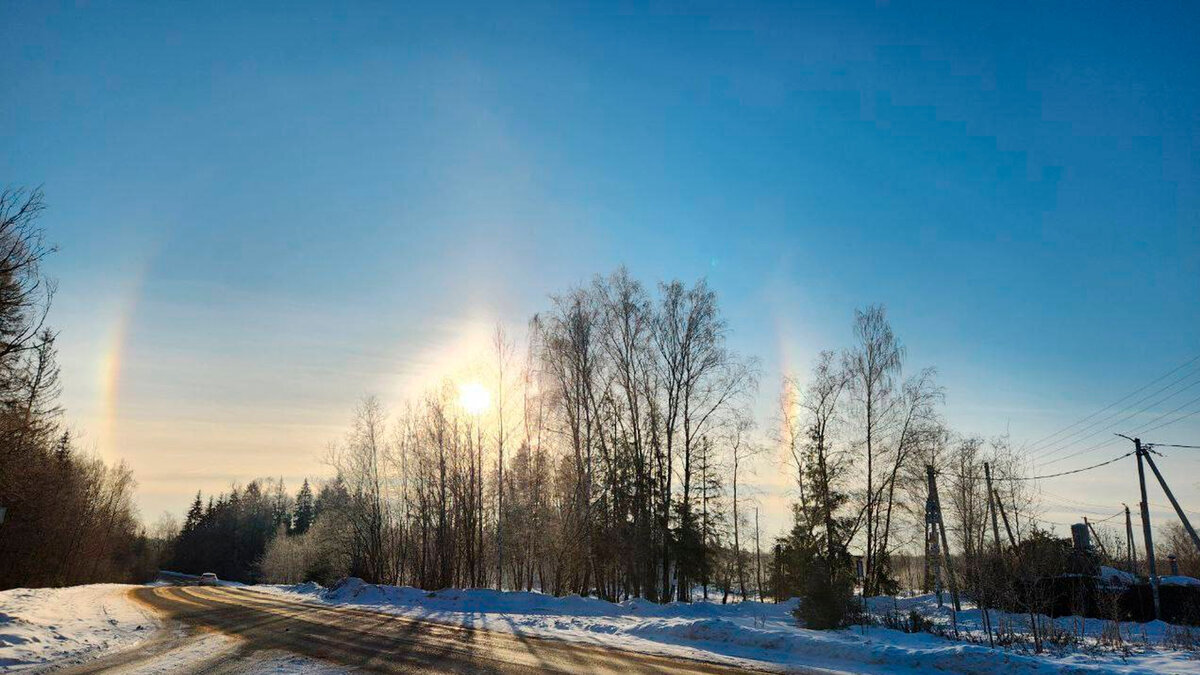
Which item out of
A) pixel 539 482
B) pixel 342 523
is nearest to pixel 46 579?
pixel 342 523

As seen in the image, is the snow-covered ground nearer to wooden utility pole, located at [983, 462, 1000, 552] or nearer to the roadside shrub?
the roadside shrub

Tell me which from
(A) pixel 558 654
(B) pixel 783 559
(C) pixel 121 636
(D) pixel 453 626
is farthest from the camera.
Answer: (B) pixel 783 559

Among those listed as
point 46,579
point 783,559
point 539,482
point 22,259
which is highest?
point 22,259

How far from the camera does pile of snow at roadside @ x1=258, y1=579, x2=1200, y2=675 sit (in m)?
10.9

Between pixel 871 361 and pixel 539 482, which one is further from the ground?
pixel 871 361

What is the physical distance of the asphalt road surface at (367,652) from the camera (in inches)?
418

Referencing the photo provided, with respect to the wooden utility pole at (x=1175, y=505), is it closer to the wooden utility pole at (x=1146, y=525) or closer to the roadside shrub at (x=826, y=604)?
the wooden utility pole at (x=1146, y=525)

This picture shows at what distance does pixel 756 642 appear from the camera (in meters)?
13.7

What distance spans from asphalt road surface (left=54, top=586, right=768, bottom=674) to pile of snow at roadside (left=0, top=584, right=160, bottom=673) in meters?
0.80

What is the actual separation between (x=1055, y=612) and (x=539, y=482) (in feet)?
83.6

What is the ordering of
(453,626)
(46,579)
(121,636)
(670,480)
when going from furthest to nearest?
(46,579) → (670,480) → (453,626) → (121,636)

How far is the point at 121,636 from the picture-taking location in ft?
50.3

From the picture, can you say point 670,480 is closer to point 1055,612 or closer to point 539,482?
point 539,482

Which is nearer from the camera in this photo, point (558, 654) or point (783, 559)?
point (558, 654)
